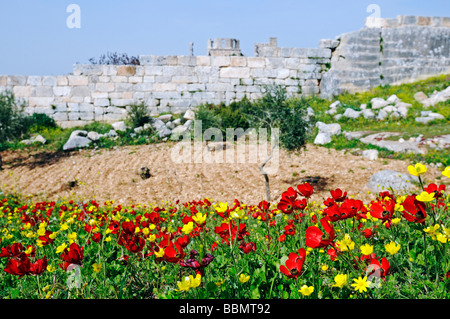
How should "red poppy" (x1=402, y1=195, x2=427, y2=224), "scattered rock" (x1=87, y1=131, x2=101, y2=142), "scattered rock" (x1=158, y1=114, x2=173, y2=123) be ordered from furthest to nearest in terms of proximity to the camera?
1. "scattered rock" (x1=158, y1=114, x2=173, y2=123)
2. "scattered rock" (x1=87, y1=131, x2=101, y2=142)
3. "red poppy" (x1=402, y1=195, x2=427, y2=224)

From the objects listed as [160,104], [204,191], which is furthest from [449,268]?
[160,104]

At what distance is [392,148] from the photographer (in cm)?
995

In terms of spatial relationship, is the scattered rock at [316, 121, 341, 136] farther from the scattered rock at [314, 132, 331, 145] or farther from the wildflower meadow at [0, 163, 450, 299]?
the wildflower meadow at [0, 163, 450, 299]

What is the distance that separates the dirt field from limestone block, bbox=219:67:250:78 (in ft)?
17.9

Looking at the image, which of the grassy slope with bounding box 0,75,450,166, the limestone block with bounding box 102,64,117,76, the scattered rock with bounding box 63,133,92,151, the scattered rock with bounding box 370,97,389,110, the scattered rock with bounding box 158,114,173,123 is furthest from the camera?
the limestone block with bounding box 102,64,117,76

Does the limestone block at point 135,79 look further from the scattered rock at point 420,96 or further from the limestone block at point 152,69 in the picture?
the scattered rock at point 420,96

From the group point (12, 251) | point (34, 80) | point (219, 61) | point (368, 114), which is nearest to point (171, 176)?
point (12, 251)

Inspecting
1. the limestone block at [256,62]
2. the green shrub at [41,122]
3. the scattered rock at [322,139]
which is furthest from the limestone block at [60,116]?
the scattered rock at [322,139]

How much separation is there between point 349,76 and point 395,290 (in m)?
15.5

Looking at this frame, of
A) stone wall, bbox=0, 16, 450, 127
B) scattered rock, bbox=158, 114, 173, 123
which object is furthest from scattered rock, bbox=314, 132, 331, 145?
scattered rock, bbox=158, 114, 173, 123

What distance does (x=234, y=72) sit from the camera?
1554cm

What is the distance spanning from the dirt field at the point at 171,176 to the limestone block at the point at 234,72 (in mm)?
5446

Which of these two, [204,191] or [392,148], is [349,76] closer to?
[392,148]

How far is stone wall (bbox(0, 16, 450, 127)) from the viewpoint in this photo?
14977 mm
